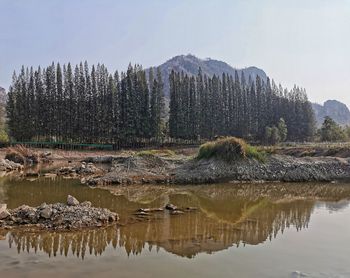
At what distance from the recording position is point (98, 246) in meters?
12.5

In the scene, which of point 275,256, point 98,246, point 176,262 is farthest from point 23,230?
point 275,256

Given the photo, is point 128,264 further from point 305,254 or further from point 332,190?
point 332,190

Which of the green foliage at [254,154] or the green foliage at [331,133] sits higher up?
the green foliage at [331,133]

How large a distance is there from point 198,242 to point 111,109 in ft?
203

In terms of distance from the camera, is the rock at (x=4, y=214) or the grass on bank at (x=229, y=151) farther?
the grass on bank at (x=229, y=151)

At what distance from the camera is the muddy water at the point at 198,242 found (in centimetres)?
1042

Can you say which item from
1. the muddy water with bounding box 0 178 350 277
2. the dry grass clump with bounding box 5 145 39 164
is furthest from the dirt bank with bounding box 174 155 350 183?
the dry grass clump with bounding box 5 145 39 164

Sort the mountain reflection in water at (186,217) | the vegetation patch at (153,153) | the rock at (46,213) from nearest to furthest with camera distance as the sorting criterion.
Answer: the mountain reflection in water at (186,217), the rock at (46,213), the vegetation patch at (153,153)

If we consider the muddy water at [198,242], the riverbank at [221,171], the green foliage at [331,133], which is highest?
the green foliage at [331,133]

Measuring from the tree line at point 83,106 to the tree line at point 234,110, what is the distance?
497 centimetres

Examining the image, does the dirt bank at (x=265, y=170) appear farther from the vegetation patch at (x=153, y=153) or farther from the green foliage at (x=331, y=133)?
the green foliage at (x=331, y=133)

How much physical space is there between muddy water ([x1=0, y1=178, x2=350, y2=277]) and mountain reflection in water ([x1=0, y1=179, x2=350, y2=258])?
0.04 metres

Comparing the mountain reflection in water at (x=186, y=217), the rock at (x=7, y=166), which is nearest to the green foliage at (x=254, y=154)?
the mountain reflection in water at (x=186, y=217)

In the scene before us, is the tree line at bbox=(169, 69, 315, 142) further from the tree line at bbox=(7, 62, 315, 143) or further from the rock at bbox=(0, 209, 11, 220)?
the rock at bbox=(0, 209, 11, 220)
